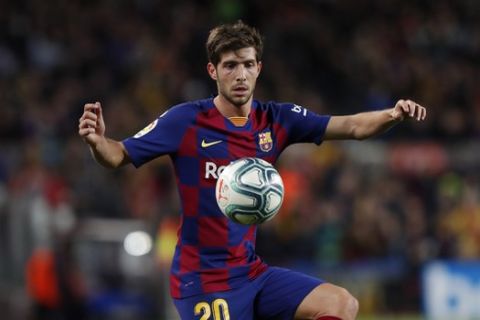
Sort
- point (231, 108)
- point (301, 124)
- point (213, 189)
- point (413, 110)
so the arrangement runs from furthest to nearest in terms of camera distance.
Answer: point (301, 124), point (231, 108), point (213, 189), point (413, 110)

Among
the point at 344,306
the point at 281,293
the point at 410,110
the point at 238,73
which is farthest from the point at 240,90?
the point at 344,306

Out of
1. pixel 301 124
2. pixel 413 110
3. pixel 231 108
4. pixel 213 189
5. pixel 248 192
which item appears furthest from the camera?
pixel 301 124

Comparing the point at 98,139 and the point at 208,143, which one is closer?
the point at 98,139

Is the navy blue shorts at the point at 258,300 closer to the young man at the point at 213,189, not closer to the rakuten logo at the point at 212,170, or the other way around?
the young man at the point at 213,189

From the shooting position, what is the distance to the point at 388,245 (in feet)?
44.8

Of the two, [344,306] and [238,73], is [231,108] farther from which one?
[344,306]

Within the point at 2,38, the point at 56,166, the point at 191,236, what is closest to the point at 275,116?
the point at 191,236

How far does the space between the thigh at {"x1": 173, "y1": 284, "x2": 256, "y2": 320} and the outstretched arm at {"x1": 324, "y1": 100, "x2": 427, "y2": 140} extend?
1060 millimetres

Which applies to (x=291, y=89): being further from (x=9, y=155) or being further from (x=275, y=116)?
(x=275, y=116)

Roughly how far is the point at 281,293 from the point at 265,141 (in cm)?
87

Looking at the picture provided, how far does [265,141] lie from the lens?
6723 millimetres

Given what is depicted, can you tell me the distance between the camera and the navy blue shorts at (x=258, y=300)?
21.3ft

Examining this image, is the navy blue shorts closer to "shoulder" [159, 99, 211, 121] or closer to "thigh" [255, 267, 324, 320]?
"thigh" [255, 267, 324, 320]

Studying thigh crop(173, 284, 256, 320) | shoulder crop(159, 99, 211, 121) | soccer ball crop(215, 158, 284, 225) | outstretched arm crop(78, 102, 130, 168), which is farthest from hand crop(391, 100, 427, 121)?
outstretched arm crop(78, 102, 130, 168)
